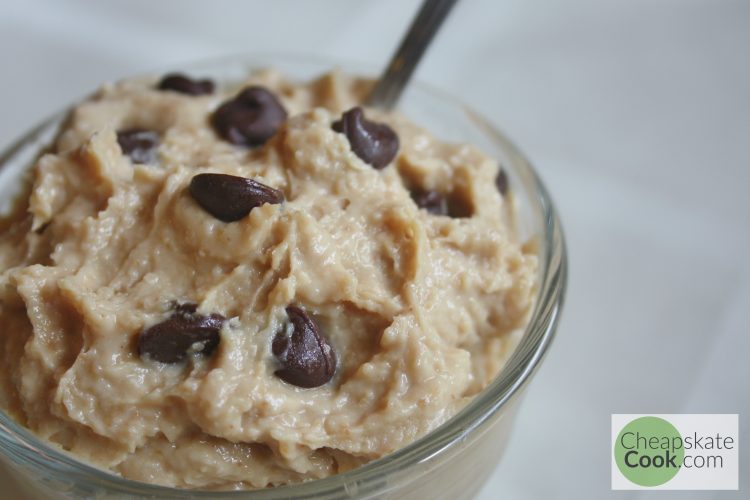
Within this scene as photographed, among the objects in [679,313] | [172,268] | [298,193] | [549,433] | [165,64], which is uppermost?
[298,193]

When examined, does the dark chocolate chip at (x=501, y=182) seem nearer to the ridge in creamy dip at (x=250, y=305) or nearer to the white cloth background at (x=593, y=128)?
the ridge in creamy dip at (x=250, y=305)

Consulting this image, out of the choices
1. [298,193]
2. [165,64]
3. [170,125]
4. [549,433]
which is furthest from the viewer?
[165,64]

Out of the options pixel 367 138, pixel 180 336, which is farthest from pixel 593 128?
pixel 180 336

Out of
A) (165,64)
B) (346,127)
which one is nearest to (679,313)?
(346,127)

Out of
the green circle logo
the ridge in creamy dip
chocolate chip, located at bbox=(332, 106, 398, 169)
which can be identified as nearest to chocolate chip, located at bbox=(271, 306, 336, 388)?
the ridge in creamy dip

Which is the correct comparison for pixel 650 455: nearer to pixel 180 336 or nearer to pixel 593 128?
pixel 180 336

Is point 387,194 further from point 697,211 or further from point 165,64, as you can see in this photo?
point 165,64

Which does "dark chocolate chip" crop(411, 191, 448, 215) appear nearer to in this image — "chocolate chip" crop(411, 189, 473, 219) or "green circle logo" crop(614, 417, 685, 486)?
"chocolate chip" crop(411, 189, 473, 219)
